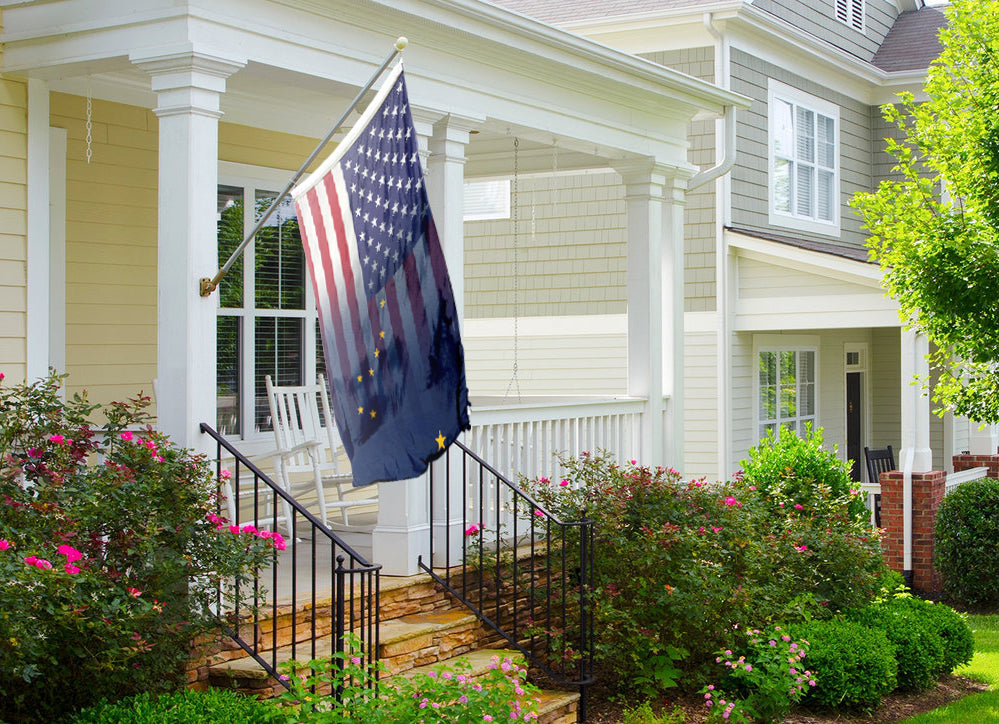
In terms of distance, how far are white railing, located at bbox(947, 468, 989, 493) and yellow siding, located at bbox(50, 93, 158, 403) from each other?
846cm

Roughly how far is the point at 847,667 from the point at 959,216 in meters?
4.14

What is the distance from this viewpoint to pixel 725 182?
13.4 m

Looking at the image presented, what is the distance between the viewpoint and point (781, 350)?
1487 centimetres

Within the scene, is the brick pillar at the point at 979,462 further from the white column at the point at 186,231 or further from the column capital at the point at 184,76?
the column capital at the point at 184,76

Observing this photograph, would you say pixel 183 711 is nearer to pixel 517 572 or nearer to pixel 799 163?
pixel 517 572

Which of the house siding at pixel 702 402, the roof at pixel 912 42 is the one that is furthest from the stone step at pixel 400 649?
the roof at pixel 912 42

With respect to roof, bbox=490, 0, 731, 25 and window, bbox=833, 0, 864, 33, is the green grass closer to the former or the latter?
roof, bbox=490, 0, 731, 25

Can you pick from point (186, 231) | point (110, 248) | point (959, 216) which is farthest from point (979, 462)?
point (186, 231)

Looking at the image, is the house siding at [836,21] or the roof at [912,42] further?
the roof at [912,42]

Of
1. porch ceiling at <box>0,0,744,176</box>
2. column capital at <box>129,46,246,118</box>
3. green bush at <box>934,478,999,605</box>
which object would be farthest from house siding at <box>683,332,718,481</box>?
column capital at <box>129,46,246,118</box>

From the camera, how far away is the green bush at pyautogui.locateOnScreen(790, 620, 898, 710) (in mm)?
7324

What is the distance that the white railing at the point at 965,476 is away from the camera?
41.4 ft

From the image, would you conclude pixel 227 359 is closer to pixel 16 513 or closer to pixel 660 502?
pixel 660 502

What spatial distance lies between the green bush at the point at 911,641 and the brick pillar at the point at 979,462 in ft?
18.2
